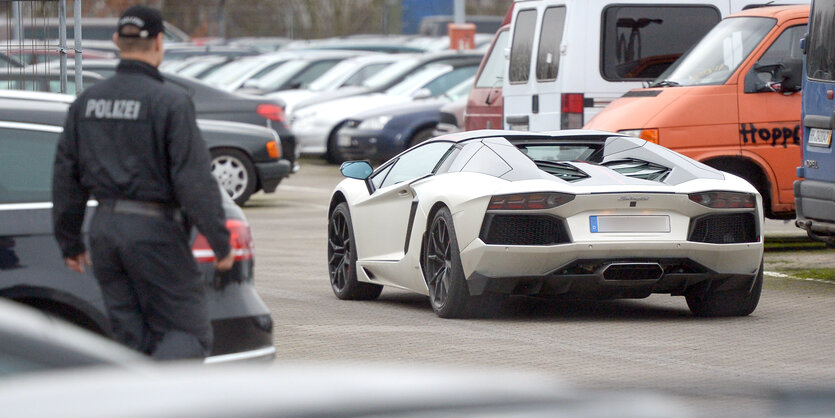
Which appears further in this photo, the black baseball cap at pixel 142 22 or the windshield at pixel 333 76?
the windshield at pixel 333 76

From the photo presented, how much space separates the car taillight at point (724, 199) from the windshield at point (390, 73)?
16.6 meters

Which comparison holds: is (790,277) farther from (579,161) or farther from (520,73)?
(520,73)

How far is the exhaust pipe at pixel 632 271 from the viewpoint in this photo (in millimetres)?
8891

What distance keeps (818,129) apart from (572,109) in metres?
3.39

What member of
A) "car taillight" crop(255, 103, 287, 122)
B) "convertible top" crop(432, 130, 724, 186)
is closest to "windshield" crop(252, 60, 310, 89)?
"car taillight" crop(255, 103, 287, 122)

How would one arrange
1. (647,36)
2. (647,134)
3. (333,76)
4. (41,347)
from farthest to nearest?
Answer: (333,76) → (647,36) → (647,134) → (41,347)

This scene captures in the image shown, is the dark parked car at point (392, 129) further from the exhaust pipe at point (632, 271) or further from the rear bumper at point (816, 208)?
the exhaust pipe at point (632, 271)

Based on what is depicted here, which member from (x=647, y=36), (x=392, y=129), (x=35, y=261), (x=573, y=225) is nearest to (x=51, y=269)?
(x=35, y=261)

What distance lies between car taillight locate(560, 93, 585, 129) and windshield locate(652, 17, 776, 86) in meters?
1.03

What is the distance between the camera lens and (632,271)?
29.5ft

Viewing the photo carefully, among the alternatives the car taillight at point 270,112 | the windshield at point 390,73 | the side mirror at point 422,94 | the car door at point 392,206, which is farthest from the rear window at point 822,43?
the windshield at point 390,73

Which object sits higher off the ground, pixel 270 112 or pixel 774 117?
pixel 774 117

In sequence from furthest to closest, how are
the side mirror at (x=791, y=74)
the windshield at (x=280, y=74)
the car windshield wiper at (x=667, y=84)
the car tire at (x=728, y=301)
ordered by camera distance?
1. the windshield at (x=280, y=74)
2. the car windshield wiper at (x=667, y=84)
3. the side mirror at (x=791, y=74)
4. the car tire at (x=728, y=301)

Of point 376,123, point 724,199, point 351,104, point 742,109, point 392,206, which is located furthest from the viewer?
point 351,104
